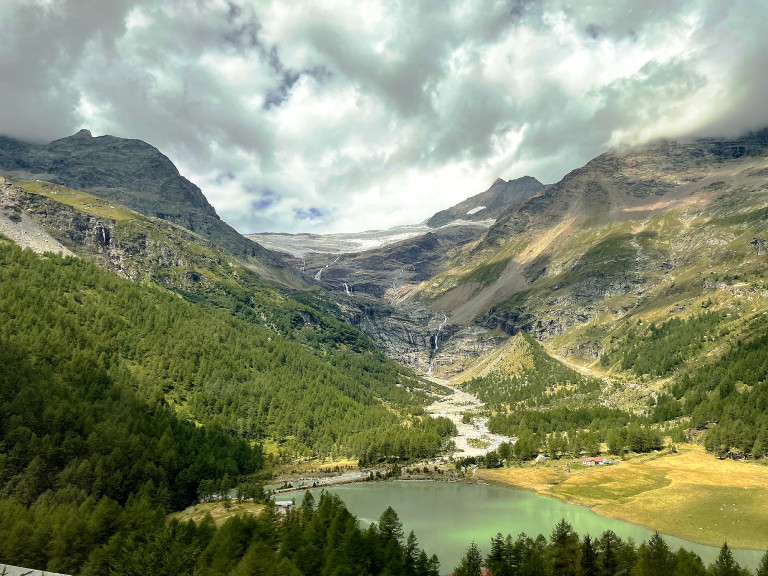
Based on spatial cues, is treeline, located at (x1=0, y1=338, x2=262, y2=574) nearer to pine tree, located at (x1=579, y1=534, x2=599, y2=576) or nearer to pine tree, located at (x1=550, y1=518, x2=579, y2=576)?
pine tree, located at (x1=550, y1=518, x2=579, y2=576)

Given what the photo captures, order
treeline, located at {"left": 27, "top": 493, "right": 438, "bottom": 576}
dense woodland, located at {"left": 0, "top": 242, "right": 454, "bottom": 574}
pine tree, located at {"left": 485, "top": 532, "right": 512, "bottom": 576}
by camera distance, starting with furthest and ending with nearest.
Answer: dense woodland, located at {"left": 0, "top": 242, "right": 454, "bottom": 574}
pine tree, located at {"left": 485, "top": 532, "right": 512, "bottom": 576}
treeline, located at {"left": 27, "top": 493, "right": 438, "bottom": 576}

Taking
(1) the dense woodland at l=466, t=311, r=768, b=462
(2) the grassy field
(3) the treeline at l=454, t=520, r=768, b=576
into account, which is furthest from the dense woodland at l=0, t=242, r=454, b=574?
(2) the grassy field

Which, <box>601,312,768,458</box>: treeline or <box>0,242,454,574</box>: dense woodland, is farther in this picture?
<box>601,312,768,458</box>: treeline

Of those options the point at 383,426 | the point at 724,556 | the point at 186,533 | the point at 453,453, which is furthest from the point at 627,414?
the point at 186,533

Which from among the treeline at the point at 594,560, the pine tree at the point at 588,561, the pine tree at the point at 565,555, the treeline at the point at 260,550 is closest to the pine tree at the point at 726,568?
the treeline at the point at 594,560

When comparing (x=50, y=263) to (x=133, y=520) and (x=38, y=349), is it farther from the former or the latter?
(x=133, y=520)

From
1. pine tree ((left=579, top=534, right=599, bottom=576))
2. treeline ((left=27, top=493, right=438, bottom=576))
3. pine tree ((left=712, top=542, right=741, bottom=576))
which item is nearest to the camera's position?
pine tree ((left=712, top=542, right=741, bottom=576))

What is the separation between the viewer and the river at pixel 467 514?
82.0m

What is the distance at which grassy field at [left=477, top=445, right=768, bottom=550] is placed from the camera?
8656 centimetres

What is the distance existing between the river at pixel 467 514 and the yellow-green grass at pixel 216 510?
61.7 feet

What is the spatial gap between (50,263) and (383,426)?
16948 centimetres

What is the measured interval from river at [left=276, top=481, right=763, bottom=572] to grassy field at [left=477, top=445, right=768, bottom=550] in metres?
5.10

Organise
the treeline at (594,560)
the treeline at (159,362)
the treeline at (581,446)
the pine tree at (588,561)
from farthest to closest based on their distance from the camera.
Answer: the treeline at (581,446), the treeline at (159,362), the pine tree at (588,561), the treeline at (594,560)

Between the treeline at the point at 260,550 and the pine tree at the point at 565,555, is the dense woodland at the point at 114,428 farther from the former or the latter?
the pine tree at the point at 565,555
